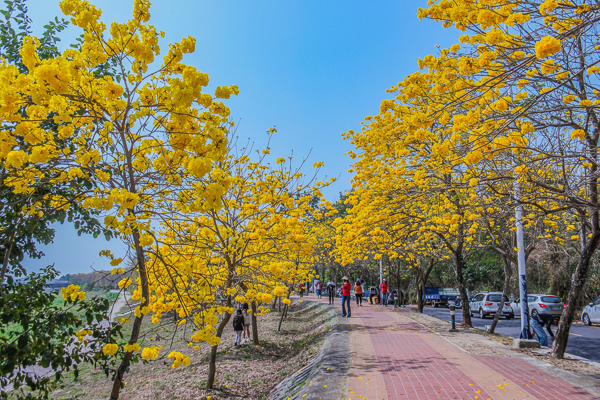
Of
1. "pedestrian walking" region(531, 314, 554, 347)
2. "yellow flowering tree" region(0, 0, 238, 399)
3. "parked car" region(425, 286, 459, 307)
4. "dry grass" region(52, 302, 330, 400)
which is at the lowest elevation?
"dry grass" region(52, 302, 330, 400)

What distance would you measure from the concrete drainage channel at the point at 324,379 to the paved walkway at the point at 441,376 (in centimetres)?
16

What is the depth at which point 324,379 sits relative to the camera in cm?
525

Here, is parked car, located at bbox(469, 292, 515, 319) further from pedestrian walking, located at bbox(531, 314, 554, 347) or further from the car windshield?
pedestrian walking, located at bbox(531, 314, 554, 347)

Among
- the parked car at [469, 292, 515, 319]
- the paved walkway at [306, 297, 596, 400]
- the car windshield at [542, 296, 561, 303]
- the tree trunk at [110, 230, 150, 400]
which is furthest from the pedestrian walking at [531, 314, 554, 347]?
the parked car at [469, 292, 515, 319]

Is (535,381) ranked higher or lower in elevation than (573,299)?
lower

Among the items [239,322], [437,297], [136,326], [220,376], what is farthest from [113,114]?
[437,297]

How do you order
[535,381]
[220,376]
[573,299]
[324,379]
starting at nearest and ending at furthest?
[535,381], [324,379], [573,299], [220,376]

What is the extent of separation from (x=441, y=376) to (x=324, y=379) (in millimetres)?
1715

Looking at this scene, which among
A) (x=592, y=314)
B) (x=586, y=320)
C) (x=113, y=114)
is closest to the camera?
(x=113, y=114)

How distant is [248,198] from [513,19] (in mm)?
5235

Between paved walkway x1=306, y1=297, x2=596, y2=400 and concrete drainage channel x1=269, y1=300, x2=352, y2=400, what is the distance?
16 cm

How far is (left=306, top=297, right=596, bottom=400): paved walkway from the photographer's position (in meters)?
4.54

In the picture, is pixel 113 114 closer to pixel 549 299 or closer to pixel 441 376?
pixel 441 376

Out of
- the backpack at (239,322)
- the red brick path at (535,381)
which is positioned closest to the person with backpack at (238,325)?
the backpack at (239,322)
